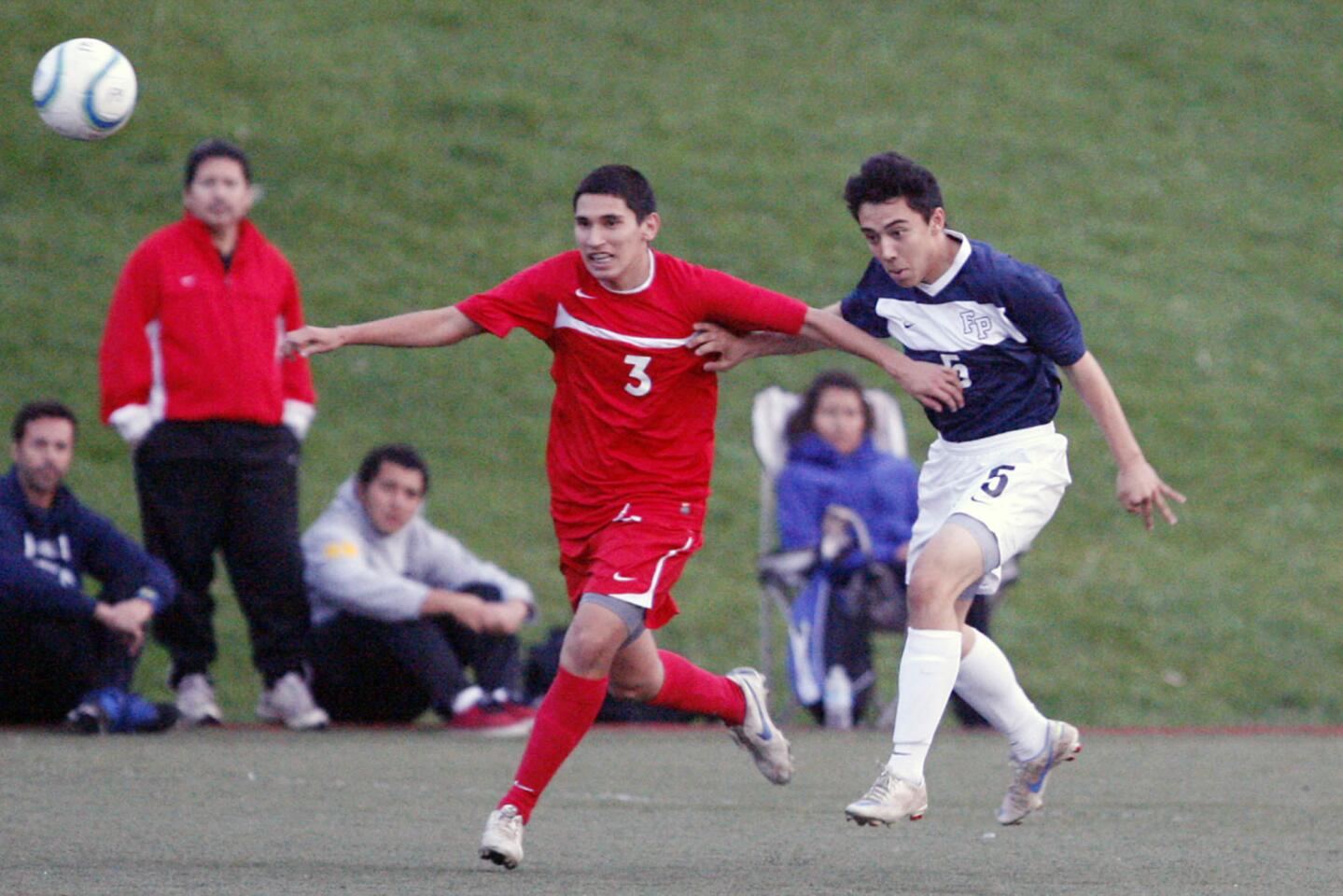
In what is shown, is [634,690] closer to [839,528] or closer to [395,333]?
[395,333]

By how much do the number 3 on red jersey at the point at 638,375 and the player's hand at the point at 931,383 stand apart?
2.46 feet

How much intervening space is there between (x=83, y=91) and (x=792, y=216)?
11.4 meters

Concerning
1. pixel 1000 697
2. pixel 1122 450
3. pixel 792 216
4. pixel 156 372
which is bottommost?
pixel 1000 697

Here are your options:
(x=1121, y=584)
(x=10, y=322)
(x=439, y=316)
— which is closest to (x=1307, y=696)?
(x=1121, y=584)

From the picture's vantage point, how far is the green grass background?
12.9 meters

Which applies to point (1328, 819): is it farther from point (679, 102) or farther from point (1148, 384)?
point (679, 102)

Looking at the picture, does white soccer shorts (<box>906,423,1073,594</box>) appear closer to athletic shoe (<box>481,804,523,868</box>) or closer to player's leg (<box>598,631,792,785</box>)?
player's leg (<box>598,631,792,785</box>)


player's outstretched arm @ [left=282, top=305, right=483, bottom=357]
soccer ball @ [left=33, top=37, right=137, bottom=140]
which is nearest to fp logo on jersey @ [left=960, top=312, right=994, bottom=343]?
player's outstretched arm @ [left=282, top=305, right=483, bottom=357]

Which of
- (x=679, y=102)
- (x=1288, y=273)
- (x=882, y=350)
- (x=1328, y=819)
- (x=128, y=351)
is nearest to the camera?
(x=882, y=350)

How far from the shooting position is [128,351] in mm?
9016

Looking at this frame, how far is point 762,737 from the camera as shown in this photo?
6.51 metres

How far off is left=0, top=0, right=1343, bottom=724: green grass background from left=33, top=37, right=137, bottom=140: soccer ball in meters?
4.26

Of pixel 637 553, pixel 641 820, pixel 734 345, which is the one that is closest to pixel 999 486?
pixel 734 345

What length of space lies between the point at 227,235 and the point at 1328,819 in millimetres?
5389
